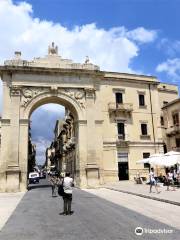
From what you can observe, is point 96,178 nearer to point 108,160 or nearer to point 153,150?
point 108,160

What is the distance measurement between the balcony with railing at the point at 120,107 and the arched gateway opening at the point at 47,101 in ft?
15.3

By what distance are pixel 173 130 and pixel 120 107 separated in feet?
22.5

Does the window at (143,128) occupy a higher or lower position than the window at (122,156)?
higher

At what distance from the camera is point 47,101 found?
29.8 m

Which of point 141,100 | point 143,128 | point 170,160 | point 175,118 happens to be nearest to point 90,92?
point 141,100

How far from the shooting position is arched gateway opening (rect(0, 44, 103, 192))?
26453 millimetres

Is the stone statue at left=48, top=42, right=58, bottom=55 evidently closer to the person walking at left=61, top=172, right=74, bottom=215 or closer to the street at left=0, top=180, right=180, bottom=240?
the person walking at left=61, top=172, right=74, bottom=215

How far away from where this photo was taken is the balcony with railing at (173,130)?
111 ft

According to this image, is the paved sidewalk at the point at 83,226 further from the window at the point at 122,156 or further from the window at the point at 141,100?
the window at the point at 141,100

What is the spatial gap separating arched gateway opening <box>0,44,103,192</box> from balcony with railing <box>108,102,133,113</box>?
4.65 m

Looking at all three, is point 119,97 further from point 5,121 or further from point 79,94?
point 5,121

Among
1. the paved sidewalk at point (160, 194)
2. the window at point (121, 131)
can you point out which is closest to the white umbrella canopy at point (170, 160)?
the paved sidewalk at point (160, 194)

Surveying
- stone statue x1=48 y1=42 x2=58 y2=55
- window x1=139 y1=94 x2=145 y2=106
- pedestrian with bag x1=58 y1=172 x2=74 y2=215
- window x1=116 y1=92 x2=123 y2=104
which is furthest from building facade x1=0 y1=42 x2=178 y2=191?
pedestrian with bag x1=58 y1=172 x2=74 y2=215

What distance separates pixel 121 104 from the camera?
34000 mm
